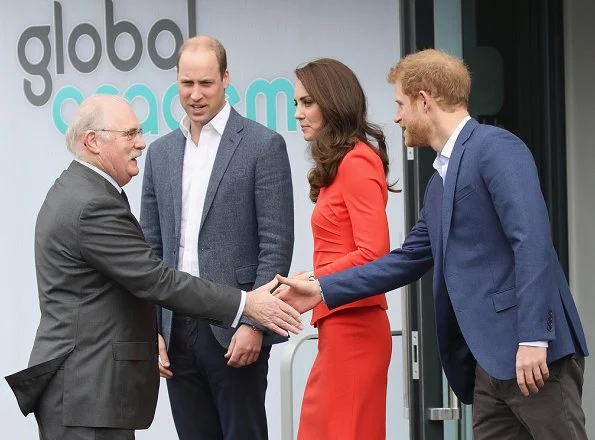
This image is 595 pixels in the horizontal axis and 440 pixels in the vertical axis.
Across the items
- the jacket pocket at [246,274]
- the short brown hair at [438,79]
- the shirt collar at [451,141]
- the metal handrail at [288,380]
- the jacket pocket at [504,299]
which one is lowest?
the metal handrail at [288,380]

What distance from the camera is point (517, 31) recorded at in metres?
5.82

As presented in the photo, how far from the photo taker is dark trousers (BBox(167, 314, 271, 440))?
4.50 metres

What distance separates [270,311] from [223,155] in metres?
0.57

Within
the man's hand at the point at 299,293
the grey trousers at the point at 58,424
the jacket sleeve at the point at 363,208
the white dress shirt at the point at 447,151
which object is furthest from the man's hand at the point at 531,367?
the grey trousers at the point at 58,424

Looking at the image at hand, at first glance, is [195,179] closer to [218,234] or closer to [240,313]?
[218,234]

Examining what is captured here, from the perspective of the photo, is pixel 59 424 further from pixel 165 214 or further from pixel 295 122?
pixel 295 122

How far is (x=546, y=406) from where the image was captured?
3.75m

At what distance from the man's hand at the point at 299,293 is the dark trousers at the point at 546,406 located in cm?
70

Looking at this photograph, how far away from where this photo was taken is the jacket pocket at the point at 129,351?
4.02 metres

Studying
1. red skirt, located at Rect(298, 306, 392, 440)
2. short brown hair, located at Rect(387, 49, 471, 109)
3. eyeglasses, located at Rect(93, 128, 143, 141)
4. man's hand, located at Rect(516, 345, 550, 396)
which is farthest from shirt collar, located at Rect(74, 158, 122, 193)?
man's hand, located at Rect(516, 345, 550, 396)

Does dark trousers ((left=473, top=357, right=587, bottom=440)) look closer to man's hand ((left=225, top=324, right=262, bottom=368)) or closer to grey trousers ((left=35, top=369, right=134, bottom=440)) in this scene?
man's hand ((left=225, top=324, right=262, bottom=368))

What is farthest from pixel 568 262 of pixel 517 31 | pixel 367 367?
pixel 367 367

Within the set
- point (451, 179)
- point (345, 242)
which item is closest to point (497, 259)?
point (451, 179)

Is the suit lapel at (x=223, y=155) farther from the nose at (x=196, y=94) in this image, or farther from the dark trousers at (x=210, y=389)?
the dark trousers at (x=210, y=389)
